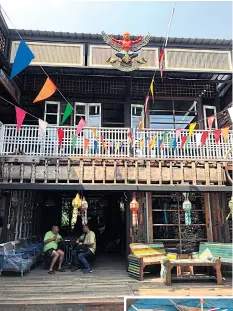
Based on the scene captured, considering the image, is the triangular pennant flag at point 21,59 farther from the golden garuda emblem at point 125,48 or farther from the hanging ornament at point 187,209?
the hanging ornament at point 187,209

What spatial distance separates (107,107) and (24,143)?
14.1ft

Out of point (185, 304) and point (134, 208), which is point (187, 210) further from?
point (185, 304)

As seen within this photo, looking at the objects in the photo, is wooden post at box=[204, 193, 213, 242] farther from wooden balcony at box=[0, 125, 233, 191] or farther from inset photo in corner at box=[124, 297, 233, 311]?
inset photo in corner at box=[124, 297, 233, 311]

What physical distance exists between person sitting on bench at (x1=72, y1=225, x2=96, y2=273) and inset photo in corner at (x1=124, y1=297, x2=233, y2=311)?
4.18m

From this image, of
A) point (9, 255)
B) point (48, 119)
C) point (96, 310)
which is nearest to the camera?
point (96, 310)

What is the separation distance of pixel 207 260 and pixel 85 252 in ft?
11.9

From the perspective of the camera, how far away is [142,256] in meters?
7.86

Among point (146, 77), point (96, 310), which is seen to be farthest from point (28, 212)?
point (146, 77)

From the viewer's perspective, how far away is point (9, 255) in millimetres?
7527

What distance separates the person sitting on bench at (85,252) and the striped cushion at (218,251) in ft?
11.3

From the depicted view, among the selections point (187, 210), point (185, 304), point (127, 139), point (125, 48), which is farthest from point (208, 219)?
point (125, 48)

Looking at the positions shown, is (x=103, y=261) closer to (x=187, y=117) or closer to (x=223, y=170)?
(x=223, y=170)

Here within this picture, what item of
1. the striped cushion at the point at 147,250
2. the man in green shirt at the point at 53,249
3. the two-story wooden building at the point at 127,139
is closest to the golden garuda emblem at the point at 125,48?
the two-story wooden building at the point at 127,139

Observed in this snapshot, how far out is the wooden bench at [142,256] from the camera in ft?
24.5
